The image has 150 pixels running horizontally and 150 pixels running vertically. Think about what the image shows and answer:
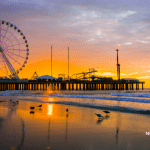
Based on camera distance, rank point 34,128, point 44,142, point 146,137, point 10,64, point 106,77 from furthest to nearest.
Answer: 1. point 106,77
2. point 10,64
3. point 34,128
4. point 146,137
5. point 44,142

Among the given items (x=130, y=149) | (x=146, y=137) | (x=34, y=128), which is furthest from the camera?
(x=34, y=128)

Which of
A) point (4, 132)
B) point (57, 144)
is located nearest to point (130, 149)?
point (57, 144)

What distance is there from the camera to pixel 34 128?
27.8 feet

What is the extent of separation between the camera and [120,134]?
771 cm

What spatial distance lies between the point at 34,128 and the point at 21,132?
810 mm

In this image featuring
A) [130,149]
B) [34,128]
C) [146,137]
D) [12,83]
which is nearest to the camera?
[130,149]

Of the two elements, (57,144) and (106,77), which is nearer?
(57,144)

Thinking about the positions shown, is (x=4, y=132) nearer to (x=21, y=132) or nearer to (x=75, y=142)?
(x=21, y=132)

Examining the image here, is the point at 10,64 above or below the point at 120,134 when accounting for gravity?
above

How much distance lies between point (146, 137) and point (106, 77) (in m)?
85.7

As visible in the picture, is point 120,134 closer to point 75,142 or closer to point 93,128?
point 93,128

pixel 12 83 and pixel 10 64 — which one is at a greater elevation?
pixel 10 64

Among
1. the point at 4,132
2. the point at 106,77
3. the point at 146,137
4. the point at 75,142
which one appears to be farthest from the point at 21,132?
the point at 106,77

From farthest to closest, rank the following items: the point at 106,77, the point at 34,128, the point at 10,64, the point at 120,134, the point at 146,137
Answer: the point at 106,77 → the point at 10,64 → the point at 34,128 → the point at 120,134 → the point at 146,137
